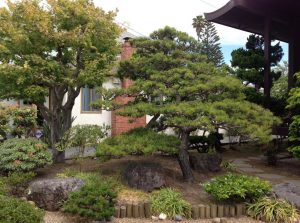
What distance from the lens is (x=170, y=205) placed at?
5.86 meters

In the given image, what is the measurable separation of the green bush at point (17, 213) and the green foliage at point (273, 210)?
10.7ft

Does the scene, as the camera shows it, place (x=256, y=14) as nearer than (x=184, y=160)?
No

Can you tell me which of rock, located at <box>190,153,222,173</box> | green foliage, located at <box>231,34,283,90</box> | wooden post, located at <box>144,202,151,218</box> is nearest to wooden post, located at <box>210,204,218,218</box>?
wooden post, located at <box>144,202,151,218</box>

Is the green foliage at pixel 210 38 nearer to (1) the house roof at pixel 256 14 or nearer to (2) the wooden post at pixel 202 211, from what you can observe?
(1) the house roof at pixel 256 14

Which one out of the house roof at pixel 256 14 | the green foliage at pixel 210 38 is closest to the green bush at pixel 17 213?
the house roof at pixel 256 14

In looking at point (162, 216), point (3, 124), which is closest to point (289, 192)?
point (162, 216)

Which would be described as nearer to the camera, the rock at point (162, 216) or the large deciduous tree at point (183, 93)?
the rock at point (162, 216)

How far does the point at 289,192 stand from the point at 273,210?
742 mm

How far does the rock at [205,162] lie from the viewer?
7.79 m

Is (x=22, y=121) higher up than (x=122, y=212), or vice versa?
(x=22, y=121)

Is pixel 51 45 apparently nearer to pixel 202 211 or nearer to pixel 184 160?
pixel 184 160

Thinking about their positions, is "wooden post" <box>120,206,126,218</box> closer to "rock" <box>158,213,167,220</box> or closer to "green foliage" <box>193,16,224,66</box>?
"rock" <box>158,213,167,220</box>

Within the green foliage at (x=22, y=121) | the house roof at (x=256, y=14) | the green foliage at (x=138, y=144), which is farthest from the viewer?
the house roof at (x=256, y=14)

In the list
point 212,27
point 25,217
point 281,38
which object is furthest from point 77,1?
point 212,27
